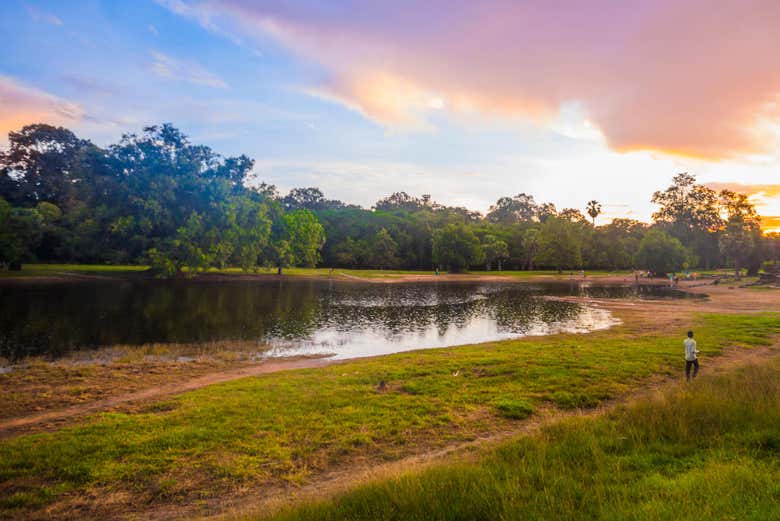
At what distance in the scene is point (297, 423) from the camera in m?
12.2

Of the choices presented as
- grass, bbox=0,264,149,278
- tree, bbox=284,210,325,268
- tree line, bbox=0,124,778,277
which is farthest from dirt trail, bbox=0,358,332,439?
tree, bbox=284,210,325,268

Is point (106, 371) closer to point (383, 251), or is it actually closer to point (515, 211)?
point (383, 251)

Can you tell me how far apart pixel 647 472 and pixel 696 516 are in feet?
6.84

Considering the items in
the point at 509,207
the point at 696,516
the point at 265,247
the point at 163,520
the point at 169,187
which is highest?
the point at 509,207

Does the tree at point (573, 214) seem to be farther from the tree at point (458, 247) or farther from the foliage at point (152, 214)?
the foliage at point (152, 214)

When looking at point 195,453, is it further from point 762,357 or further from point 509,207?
point 509,207

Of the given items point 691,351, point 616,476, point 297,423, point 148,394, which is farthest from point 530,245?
point 616,476

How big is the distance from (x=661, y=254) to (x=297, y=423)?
107888 millimetres

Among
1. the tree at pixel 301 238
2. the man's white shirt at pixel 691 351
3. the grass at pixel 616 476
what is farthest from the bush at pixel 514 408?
the tree at pixel 301 238

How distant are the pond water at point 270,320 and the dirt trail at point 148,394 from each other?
10.1ft

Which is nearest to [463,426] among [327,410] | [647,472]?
[327,410]

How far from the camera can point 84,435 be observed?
37.2 feet

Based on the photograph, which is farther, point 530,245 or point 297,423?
point 530,245

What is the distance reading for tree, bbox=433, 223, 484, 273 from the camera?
109 metres
